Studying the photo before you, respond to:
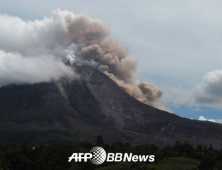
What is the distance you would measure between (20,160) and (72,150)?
14.0 metres

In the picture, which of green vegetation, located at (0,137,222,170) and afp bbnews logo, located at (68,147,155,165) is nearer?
afp bbnews logo, located at (68,147,155,165)

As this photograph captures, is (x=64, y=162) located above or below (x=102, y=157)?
below

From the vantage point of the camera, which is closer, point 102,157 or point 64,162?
point 102,157

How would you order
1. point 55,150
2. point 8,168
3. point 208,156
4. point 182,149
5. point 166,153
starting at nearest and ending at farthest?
point 8,168, point 208,156, point 55,150, point 166,153, point 182,149

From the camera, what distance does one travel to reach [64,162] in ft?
299

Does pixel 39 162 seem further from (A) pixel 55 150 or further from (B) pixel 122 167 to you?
(B) pixel 122 167

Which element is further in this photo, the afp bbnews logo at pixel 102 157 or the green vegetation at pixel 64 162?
the green vegetation at pixel 64 162

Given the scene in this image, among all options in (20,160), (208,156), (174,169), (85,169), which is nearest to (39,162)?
(20,160)

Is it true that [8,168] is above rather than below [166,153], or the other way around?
below

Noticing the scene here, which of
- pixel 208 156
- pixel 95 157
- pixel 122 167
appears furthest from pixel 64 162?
pixel 208 156

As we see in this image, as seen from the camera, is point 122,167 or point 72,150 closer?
point 122,167

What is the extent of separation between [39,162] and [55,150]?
245 inches

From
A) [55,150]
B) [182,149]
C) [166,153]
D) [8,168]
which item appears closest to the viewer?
[8,168]

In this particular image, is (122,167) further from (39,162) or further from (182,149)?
(182,149)
